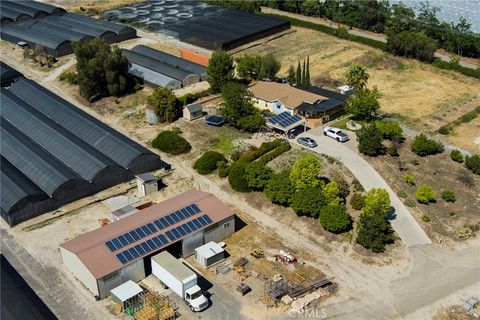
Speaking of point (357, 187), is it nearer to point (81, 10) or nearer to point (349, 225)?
point (349, 225)

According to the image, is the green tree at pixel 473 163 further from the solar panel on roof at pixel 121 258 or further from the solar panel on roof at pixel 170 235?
the solar panel on roof at pixel 121 258

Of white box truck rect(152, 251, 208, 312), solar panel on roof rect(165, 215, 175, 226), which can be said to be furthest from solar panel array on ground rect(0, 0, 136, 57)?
white box truck rect(152, 251, 208, 312)

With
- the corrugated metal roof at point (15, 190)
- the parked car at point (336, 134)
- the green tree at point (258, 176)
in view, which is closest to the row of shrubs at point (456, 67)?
the parked car at point (336, 134)

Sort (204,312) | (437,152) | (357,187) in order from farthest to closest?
1. (437,152)
2. (357,187)
3. (204,312)

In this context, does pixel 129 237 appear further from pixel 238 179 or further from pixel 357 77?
pixel 357 77

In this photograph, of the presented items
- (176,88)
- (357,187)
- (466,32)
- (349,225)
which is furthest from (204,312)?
(466,32)
